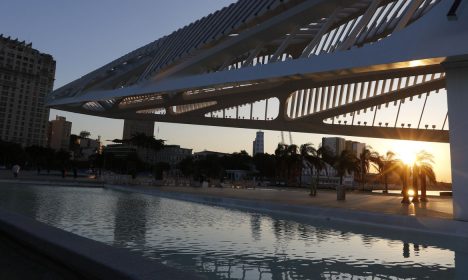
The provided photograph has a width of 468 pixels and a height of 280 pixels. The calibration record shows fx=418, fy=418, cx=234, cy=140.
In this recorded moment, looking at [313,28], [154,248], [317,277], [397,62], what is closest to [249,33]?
[313,28]

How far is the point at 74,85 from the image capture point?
26.2 m

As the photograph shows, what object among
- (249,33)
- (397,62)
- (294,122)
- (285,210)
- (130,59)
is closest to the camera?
(397,62)

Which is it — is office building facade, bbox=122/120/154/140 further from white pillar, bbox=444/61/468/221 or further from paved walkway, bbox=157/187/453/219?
white pillar, bbox=444/61/468/221

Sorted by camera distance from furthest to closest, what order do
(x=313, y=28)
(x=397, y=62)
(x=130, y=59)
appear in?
(x=130, y=59), (x=313, y=28), (x=397, y=62)

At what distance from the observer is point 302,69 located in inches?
500

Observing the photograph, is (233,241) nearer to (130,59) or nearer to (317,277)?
(317,277)

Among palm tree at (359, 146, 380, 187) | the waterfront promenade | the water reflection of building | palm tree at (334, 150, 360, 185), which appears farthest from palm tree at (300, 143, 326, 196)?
the water reflection of building

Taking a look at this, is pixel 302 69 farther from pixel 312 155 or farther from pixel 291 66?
pixel 312 155

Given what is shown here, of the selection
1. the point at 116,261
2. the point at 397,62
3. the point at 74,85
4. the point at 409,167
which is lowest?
the point at 116,261

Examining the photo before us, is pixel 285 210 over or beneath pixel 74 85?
beneath

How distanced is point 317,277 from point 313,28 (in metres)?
15.4

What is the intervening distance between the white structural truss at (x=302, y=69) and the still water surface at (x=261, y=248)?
4.36 meters

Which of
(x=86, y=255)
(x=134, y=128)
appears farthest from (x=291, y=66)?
(x=134, y=128)

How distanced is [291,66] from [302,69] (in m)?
0.50
